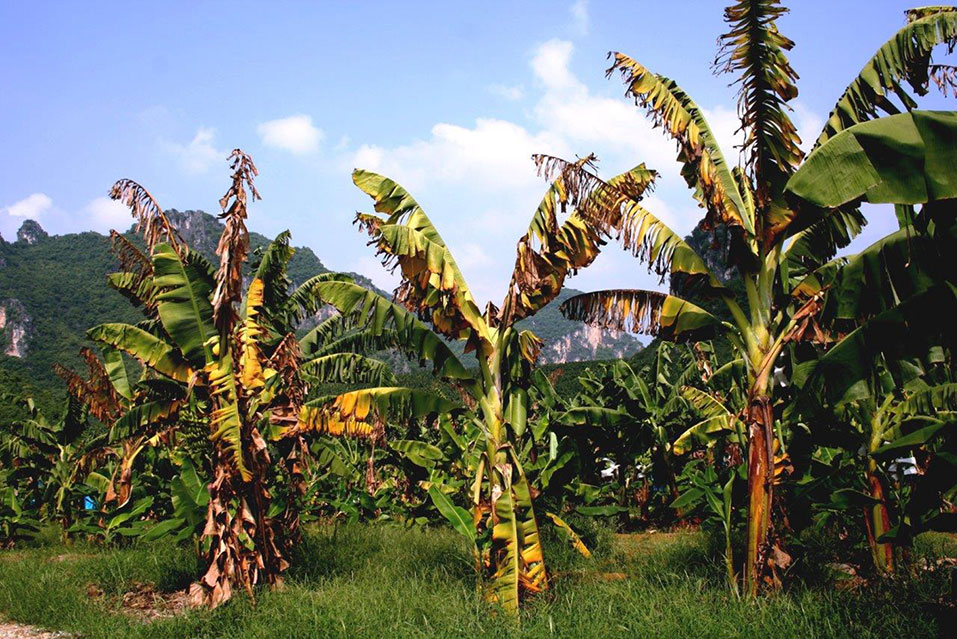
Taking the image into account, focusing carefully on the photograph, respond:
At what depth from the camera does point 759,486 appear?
650 centimetres

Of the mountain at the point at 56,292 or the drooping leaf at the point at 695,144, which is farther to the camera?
the mountain at the point at 56,292

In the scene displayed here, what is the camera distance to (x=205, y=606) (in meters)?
7.65

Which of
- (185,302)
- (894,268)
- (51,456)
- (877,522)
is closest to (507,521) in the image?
(894,268)

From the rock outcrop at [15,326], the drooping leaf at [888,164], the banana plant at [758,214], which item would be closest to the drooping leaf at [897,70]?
the banana plant at [758,214]

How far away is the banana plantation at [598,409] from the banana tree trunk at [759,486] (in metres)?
0.03

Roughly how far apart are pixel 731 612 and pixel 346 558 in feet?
17.9

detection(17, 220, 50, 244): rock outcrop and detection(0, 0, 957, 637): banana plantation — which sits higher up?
detection(17, 220, 50, 244): rock outcrop

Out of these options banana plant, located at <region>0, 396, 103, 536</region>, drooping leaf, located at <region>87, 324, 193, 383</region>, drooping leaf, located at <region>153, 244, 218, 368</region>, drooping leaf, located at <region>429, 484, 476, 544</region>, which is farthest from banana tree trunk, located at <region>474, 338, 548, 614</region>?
banana plant, located at <region>0, 396, 103, 536</region>

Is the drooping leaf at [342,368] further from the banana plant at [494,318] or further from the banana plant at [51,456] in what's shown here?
the banana plant at [51,456]

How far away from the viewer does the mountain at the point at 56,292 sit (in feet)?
224

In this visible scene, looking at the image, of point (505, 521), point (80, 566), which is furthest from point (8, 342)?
point (505, 521)

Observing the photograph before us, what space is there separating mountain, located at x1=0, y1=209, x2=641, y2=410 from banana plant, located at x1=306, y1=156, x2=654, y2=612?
41778mm

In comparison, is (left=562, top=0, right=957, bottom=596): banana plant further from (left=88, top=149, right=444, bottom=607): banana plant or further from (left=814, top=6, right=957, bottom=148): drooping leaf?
(left=88, top=149, right=444, bottom=607): banana plant

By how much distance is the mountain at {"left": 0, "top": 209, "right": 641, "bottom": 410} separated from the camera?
68.2 metres
